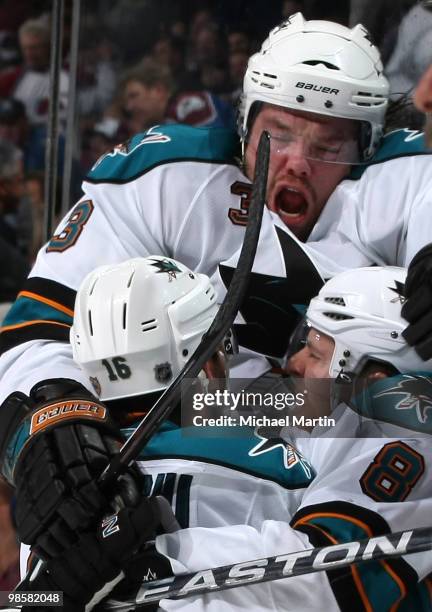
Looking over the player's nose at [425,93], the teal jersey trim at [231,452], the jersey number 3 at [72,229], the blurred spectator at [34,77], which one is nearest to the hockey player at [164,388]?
the teal jersey trim at [231,452]

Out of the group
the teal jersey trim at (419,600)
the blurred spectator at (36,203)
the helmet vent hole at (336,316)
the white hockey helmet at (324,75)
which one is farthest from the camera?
the blurred spectator at (36,203)

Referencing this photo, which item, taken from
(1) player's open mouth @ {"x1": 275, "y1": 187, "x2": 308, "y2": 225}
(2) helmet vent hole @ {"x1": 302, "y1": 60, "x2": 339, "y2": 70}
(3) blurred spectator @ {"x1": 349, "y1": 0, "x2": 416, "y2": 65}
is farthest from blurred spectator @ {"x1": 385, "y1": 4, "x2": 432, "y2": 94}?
(1) player's open mouth @ {"x1": 275, "y1": 187, "x2": 308, "y2": 225}

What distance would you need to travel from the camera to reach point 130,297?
195cm

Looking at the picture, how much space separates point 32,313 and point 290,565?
0.85m

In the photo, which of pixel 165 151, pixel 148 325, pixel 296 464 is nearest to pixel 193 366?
pixel 148 325

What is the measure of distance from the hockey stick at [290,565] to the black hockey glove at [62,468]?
0.14m

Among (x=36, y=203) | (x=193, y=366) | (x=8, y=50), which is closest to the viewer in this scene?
(x=193, y=366)

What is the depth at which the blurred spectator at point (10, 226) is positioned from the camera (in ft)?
9.93

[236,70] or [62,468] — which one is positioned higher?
[236,70]

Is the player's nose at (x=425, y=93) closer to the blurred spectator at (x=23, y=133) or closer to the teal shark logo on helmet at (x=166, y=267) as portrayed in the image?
the teal shark logo on helmet at (x=166, y=267)

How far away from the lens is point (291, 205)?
95.6 inches

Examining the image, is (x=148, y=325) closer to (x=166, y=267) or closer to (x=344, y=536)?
(x=166, y=267)

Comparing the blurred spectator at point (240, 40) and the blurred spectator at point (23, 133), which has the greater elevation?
the blurred spectator at point (240, 40)

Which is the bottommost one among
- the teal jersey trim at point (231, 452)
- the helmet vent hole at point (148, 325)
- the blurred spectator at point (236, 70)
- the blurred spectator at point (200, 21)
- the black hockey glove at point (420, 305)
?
the teal jersey trim at point (231, 452)
